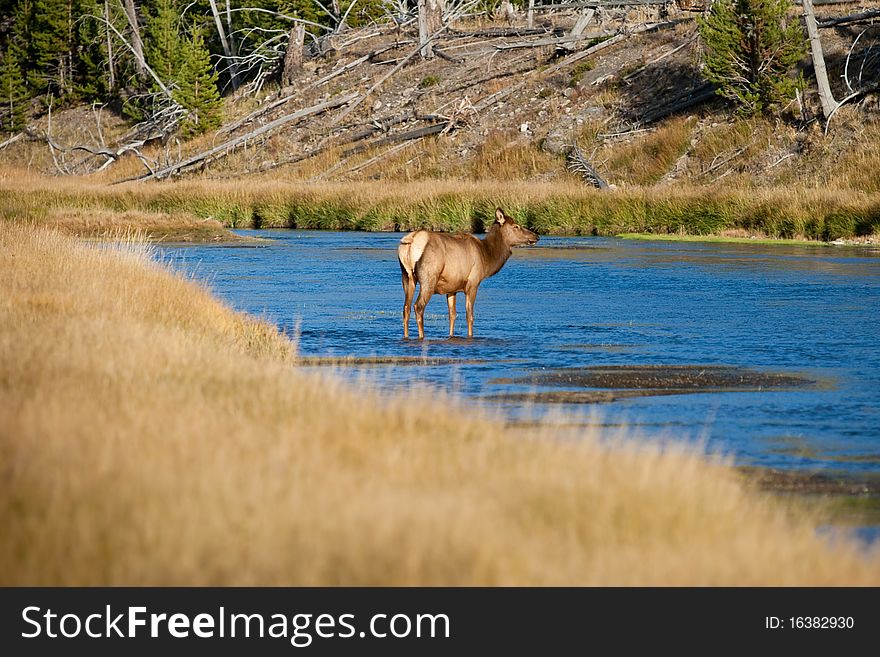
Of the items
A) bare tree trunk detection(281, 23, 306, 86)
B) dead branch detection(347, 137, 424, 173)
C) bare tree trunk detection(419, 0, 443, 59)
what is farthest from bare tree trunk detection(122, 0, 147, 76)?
dead branch detection(347, 137, 424, 173)

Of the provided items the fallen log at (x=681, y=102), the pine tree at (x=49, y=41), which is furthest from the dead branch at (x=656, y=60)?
the pine tree at (x=49, y=41)

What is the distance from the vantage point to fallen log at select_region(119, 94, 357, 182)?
2184 inches

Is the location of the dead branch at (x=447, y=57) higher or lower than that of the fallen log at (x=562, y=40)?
lower

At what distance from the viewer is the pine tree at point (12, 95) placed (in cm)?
7781

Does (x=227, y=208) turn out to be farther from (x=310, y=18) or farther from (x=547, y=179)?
(x=310, y=18)

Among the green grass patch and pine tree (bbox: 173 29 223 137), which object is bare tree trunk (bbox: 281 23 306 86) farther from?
the green grass patch

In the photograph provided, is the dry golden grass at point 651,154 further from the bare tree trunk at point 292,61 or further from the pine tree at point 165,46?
the pine tree at point 165,46

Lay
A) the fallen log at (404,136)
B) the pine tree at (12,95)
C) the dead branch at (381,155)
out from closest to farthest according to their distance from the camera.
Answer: the dead branch at (381,155), the fallen log at (404,136), the pine tree at (12,95)

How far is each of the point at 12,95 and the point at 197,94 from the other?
69.5 feet

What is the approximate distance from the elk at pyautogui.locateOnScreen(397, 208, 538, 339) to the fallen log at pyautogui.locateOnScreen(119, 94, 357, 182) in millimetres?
40270

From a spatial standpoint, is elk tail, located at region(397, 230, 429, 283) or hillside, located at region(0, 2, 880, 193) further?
hillside, located at region(0, 2, 880, 193)

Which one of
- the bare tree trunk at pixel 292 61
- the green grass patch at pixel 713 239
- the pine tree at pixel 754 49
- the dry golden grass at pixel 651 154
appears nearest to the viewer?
the green grass patch at pixel 713 239

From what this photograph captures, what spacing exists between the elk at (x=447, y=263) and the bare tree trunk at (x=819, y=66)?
1012 inches
